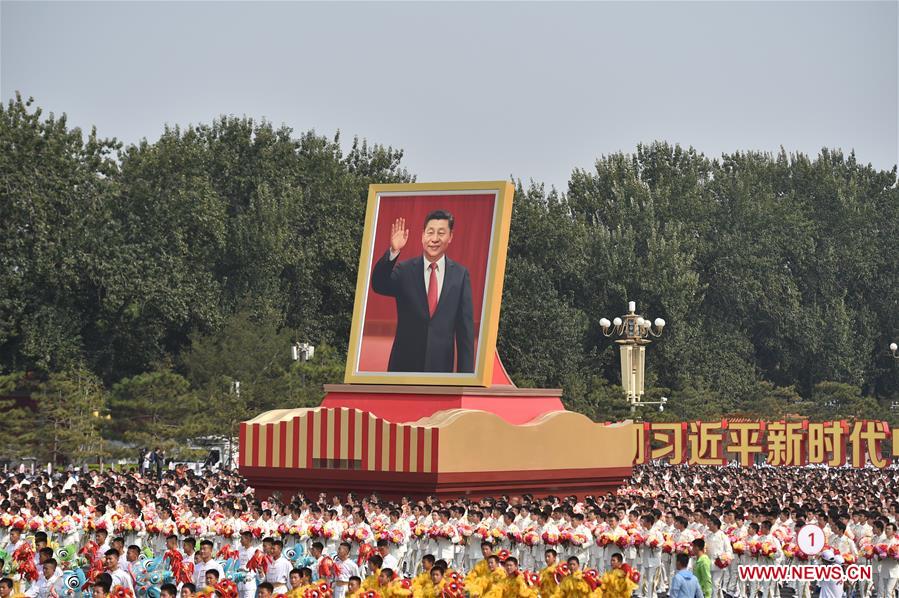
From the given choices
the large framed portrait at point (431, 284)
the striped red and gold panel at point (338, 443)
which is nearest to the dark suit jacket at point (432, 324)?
the large framed portrait at point (431, 284)

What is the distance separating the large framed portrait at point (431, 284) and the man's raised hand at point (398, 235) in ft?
0.08

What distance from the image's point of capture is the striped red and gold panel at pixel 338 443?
96.0 feet

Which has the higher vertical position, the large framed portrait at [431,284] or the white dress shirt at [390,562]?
the large framed portrait at [431,284]

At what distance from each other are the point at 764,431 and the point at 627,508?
21.9 m

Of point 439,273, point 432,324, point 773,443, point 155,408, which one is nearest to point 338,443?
point 432,324

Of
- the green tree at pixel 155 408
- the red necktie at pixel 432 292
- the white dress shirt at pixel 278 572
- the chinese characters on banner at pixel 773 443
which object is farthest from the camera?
the chinese characters on banner at pixel 773 443

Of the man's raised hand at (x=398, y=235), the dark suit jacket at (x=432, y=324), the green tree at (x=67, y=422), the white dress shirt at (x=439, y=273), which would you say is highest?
the man's raised hand at (x=398, y=235)

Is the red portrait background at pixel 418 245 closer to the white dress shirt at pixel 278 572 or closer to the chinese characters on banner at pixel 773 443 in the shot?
the white dress shirt at pixel 278 572

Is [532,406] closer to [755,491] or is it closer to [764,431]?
[755,491]

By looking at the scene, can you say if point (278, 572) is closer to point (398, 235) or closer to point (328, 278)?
point (398, 235)

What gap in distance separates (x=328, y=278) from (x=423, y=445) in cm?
3431

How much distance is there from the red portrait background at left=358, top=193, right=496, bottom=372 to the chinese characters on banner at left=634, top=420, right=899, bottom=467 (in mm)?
16743

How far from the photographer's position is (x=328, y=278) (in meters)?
62.8

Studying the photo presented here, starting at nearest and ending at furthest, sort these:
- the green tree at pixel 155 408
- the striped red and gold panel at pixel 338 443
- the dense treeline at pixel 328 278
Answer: the striped red and gold panel at pixel 338 443
the green tree at pixel 155 408
the dense treeline at pixel 328 278
